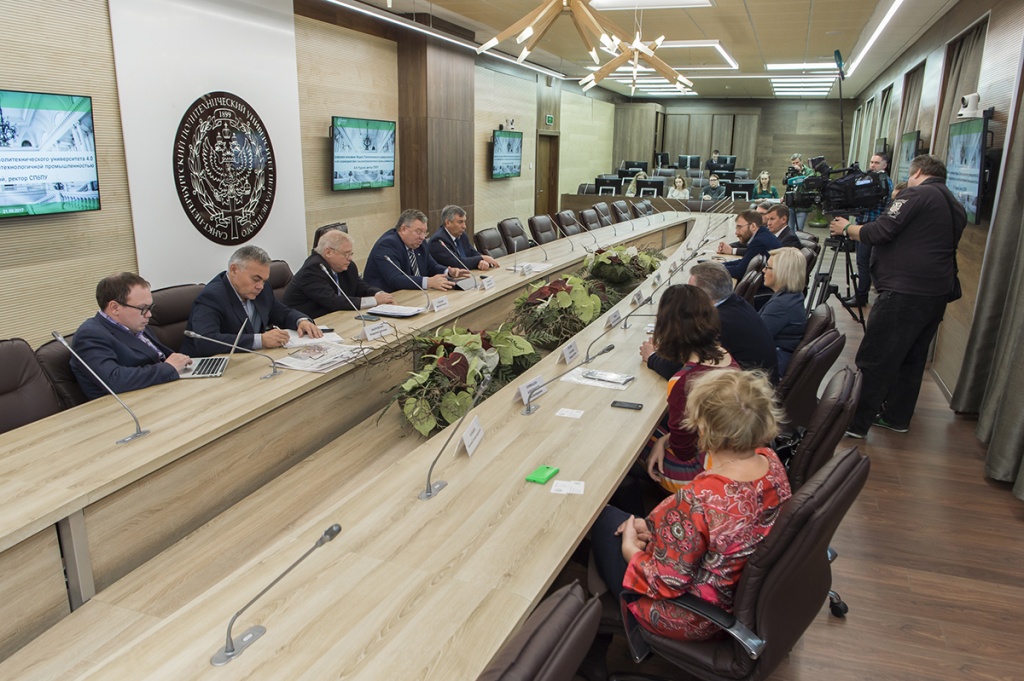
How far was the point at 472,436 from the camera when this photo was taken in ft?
6.51

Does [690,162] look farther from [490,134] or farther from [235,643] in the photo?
[235,643]

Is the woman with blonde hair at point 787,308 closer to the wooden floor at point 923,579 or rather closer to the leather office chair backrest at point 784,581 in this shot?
the wooden floor at point 923,579

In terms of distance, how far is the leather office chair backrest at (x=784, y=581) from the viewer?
4.36 feet

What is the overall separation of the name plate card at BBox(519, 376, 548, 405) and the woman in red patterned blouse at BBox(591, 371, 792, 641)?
765 millimetres

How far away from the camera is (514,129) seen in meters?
10.7

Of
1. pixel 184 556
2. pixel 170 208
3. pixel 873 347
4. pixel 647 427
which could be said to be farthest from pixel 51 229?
pixel 873 347

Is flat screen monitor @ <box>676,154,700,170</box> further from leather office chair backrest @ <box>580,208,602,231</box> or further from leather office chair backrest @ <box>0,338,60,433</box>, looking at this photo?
leather office chair backrest @ <box>0,338,60,433</box>

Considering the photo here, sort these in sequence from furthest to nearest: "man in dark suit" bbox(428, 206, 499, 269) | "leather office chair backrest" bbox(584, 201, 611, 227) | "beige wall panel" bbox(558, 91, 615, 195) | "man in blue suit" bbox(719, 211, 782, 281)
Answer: "beige wall panel" bbox(558, 91, 615, 195)
"leather office chair backrest" bbox(584, 201, 611, 227)
"man in dark suit" bbox(428, 206, 499, 269)
"man in blue suit" bbox(719, 211, 782, 281)

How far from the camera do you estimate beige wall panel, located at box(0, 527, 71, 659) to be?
149 centimetres

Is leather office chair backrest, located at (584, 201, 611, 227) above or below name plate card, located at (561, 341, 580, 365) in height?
above

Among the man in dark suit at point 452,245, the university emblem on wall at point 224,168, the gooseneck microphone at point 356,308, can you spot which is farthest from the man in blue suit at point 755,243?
the university emblem on wall at point 224,168

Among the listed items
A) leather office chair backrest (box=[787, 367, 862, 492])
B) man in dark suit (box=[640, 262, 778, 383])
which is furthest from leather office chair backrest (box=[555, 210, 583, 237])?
leather office chair backrest (box=[787, 367, 862, 492])

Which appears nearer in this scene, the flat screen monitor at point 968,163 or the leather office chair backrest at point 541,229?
the flat screen monitor at point 968,163

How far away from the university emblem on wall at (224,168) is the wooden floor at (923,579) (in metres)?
4.41
